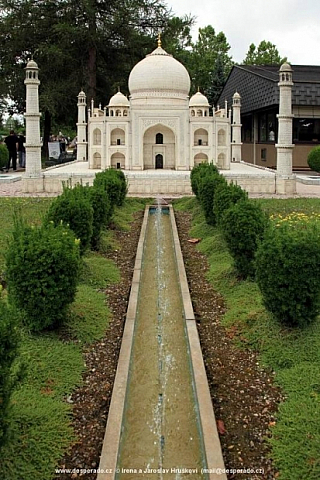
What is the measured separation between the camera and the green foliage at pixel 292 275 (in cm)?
523

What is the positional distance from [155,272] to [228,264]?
1182 millimetres

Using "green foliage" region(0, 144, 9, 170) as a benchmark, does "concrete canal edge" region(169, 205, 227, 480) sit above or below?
below

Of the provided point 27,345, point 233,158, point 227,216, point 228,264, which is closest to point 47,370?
point 27,345

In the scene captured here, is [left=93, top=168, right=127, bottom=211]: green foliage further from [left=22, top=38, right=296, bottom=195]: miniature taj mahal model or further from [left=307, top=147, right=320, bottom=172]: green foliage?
[left=307, top=147, right=320, bottom=172]: green foliage

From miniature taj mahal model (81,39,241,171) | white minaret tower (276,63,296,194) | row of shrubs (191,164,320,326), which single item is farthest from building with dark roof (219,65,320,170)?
row of shrubs (191,164,320,326)

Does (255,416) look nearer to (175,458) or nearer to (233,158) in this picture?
(175,458)

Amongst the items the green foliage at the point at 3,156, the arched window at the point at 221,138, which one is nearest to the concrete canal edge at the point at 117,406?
the arched window at the point at 221,138

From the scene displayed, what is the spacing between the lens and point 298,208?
44.4ft

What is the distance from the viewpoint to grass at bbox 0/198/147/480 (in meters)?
3.54

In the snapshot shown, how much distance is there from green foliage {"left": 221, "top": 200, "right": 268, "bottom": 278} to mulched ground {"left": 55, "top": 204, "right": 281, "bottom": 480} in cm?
72

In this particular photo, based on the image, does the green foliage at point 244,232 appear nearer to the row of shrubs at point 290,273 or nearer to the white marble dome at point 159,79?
the row of shrubs at point 290,273

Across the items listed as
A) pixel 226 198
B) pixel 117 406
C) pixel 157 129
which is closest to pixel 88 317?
pixel 117 406

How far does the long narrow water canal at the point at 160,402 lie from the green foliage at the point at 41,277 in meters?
0.95

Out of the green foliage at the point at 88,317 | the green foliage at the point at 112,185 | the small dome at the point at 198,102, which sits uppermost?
the small dome at the point at 198,102
